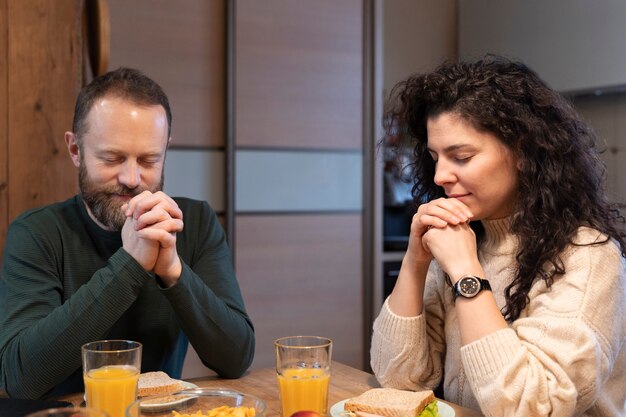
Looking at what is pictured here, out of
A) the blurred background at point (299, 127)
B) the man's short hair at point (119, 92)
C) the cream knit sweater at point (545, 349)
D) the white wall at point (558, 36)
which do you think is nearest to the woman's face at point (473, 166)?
the cream knit sweater at point (545, 349)

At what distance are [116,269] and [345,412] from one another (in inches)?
20.2

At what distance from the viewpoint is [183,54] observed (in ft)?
10.6

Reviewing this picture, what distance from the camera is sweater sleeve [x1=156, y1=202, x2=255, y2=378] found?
4.83 ft

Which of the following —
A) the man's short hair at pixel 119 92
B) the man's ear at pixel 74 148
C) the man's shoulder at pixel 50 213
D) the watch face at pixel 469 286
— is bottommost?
the watch face at pixel 469 286

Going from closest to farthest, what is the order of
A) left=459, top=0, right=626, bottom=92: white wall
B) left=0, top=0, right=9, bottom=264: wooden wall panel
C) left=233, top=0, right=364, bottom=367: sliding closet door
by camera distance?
1. left=0, top=0, right=9, bottom=264: wooden wall panel
2. left=233, top=0, right=364, bottom=367: sliding closet door
3. left=459, top=0, right=626, bottom=92: white wall

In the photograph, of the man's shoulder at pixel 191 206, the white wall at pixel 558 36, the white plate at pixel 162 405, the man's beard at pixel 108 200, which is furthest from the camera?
the white wall at pixel 558 36

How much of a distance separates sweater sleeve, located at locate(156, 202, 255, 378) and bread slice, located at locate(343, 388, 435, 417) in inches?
15.5

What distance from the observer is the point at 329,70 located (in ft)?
11.7

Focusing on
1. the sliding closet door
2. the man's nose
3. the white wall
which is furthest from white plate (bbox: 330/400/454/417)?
the white wall

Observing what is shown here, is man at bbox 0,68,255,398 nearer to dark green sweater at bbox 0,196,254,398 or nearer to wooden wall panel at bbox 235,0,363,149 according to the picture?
dark green sweater at bbox 0,196,254,398

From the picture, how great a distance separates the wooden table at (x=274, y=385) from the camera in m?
1.29

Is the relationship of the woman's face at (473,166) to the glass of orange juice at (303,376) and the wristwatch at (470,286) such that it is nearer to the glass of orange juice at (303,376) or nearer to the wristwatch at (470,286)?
the wristwatch at (470,286)

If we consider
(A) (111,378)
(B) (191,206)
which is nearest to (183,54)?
(B) (191,206)

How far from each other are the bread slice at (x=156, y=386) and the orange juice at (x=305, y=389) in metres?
0.23
